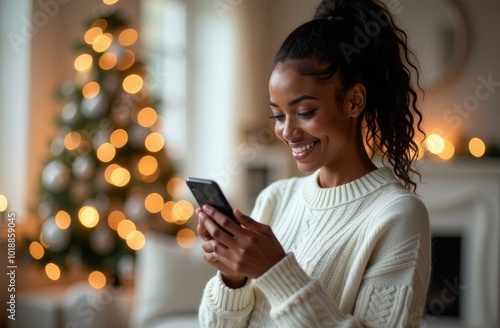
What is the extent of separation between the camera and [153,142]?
3572 millimetres

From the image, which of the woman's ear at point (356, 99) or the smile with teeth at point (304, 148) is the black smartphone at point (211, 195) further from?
the woman's ear at point (356, 99)

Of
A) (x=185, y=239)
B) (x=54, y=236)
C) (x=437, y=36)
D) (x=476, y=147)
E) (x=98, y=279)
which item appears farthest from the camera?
(x=437, y=36)

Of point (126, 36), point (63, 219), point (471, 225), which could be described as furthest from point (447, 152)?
point (63, 219)

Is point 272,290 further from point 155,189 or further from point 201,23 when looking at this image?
point 201,23

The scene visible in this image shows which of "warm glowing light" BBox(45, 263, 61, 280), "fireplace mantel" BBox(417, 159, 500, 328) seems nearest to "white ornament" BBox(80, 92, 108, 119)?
"warm glowing light" BBox(45, 263, 61, 280)

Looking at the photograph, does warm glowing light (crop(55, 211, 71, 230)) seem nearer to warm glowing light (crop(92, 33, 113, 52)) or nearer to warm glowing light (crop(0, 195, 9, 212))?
warm glowing light (crop(0, 195, 9, 212))

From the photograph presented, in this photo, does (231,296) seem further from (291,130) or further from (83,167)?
(83,167)

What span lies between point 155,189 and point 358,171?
2543mm

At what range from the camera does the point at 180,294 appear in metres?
2.97

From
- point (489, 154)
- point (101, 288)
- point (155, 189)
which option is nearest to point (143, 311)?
point (101, 288)

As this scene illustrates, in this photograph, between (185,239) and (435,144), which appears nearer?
(185,239)

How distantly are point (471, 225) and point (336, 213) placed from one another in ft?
10.2

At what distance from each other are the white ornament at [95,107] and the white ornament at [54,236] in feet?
2.11

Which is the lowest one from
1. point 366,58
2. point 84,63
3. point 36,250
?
point 36,250
